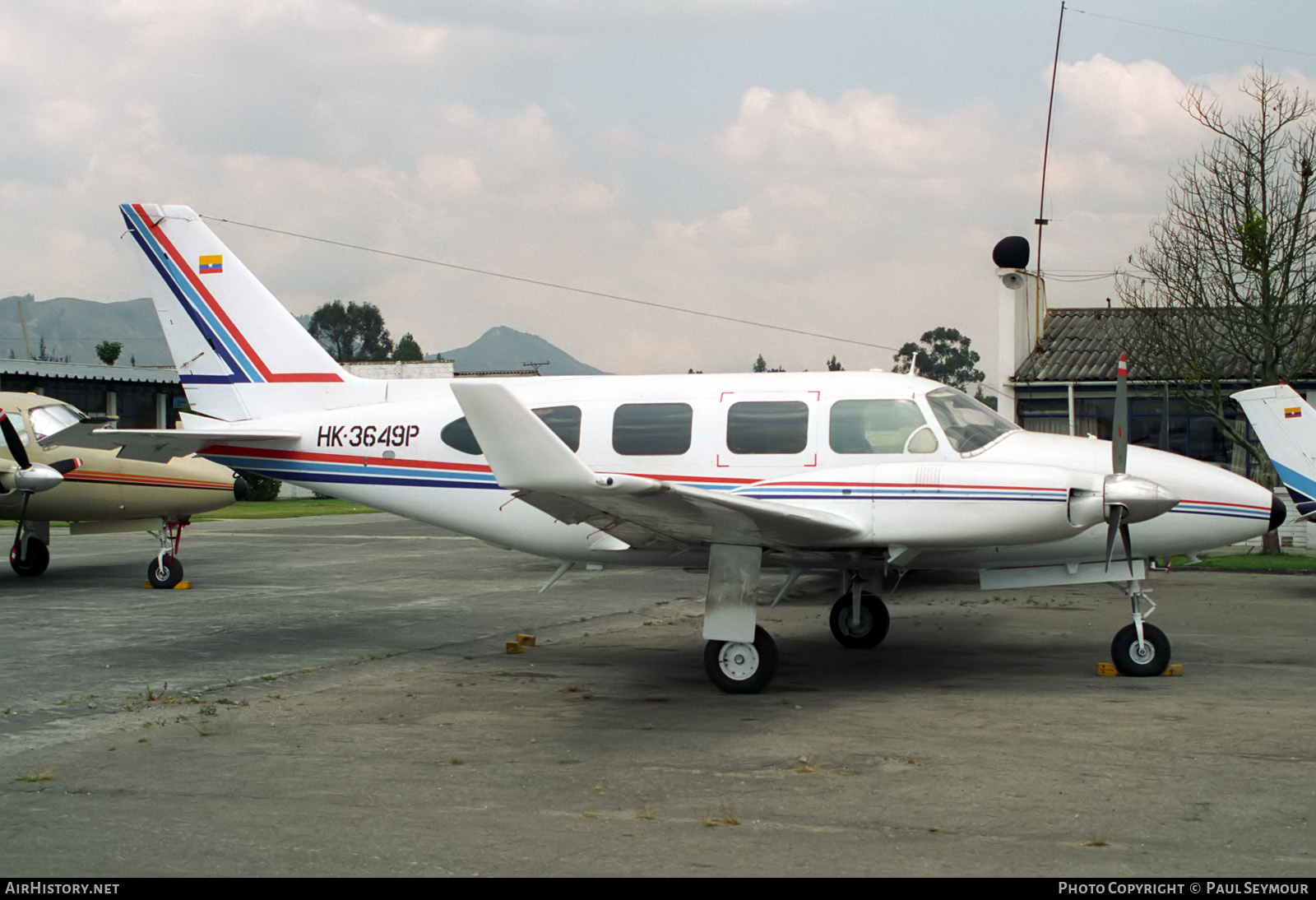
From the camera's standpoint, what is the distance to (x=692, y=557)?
1052 centimetres

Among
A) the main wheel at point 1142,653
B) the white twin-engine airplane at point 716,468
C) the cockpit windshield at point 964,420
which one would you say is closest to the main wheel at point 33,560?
the white twin-engine airplane at point 716,468

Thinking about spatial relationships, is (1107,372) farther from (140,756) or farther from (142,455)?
(140,756)

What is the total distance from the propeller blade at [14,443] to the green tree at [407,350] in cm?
10556

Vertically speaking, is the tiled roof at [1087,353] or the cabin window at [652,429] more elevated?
the tiled roof at [1087,353]

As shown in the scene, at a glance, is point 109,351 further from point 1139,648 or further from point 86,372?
point 1139,648

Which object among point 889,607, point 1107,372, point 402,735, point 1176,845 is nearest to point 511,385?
point 402,735

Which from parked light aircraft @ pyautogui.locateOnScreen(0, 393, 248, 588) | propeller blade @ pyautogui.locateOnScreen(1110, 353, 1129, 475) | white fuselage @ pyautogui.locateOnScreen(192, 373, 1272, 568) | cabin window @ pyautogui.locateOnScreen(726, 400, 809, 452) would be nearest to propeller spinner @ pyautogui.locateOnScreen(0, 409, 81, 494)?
parked light aircraft @ pyautogui.locateOnScreen(0, 393, 248, 588)

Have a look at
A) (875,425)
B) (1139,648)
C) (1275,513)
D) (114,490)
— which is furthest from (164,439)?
(1275,513)

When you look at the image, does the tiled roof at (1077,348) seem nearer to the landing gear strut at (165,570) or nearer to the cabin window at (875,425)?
the cabin window at (875,425)

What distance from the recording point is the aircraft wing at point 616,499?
770 centimetres

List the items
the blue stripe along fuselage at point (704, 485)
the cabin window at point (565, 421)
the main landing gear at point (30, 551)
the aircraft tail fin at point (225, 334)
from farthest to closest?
1. the main landing gear at point (30, 551)
2. the aircraft tail fin at point (225, 334)
3. the cabin window at point (565, 421)
4. the blue stripe along fuselage at point (704, 485)

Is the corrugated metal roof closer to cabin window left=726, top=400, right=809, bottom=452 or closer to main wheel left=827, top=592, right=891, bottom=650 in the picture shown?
main wheel left=827, top=592, right=891, bottom=650

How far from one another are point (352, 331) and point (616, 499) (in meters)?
123

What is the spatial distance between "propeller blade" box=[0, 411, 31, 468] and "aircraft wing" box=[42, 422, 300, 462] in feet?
14.5
